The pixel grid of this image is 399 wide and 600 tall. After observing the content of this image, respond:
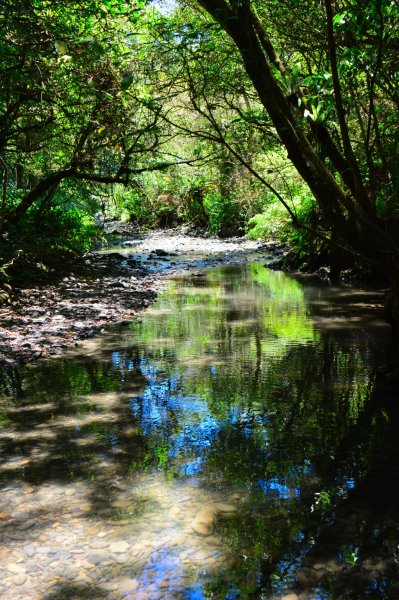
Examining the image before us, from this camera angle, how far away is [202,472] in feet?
12.6

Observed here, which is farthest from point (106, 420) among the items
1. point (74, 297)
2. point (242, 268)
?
point (242, 268)

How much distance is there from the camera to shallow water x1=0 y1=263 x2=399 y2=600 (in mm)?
2771

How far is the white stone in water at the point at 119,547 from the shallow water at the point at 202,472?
0.04ft

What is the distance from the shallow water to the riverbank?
752 mm

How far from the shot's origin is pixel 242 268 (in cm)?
1639

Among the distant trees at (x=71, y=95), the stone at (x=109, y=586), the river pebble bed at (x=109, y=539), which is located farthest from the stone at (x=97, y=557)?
the distant trees at (x=71, y=95)

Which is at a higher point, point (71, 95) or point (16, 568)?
point (71, 95)

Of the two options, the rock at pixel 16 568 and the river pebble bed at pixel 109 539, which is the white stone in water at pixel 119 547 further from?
the rock at pixel 16 568

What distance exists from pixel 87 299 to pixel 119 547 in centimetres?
792

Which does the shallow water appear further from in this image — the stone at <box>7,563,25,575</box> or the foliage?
the foliage

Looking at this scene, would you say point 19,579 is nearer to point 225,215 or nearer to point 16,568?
point 16,568

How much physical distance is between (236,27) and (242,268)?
1109cm

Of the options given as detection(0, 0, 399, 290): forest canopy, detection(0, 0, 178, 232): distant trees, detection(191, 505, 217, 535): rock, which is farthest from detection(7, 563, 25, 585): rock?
detection(0, 0, 178, 232): distant trees

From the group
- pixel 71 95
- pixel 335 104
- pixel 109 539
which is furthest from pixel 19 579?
pixel 71 95
